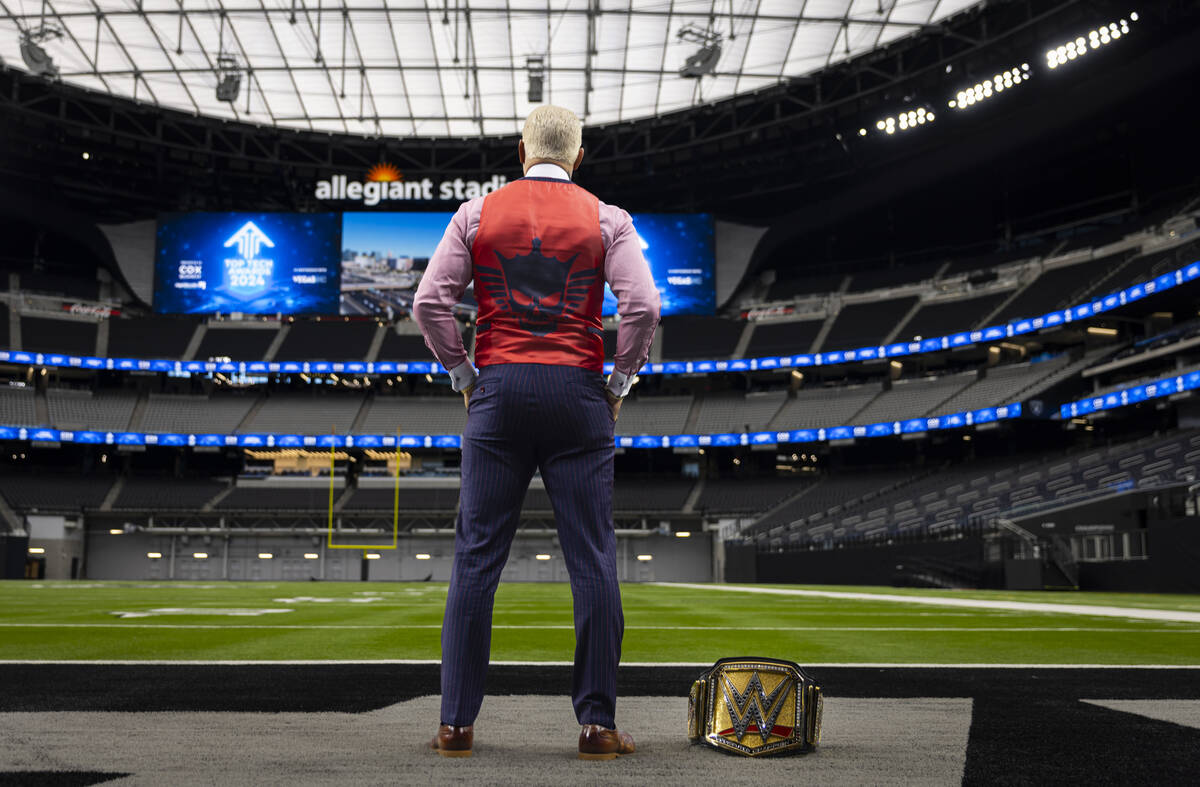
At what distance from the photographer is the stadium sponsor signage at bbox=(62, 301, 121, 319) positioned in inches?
1861

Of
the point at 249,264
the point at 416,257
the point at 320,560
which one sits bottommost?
the point at 320,560

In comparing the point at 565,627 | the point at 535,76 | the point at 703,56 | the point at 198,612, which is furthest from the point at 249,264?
the point at 565,627

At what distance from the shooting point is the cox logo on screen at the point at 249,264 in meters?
45.8

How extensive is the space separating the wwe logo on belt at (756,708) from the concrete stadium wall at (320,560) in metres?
39.5

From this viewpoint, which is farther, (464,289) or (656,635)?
(656,635)

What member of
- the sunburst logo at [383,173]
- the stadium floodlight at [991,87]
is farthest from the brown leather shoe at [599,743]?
the sunburst logo at [383,173]

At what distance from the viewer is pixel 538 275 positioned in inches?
129

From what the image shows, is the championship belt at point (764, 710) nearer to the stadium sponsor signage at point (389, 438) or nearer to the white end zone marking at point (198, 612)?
the white end zone marking at point (198, 612)

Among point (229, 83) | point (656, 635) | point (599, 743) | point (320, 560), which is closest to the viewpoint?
point (599, 743)

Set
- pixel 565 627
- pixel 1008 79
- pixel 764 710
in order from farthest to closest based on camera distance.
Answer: pixel 1008 79 → pixel 565 627 → pixel 764 710

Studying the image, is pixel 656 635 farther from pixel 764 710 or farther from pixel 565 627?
pixel 764 710

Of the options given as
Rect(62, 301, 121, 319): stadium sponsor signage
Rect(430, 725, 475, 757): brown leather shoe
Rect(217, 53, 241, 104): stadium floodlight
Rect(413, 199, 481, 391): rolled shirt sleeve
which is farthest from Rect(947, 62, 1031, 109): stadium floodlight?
Rect(62, 301, 121, 319): stadium sponsor signage

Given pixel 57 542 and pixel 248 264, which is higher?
pixel 248 264

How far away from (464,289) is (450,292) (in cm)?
5
